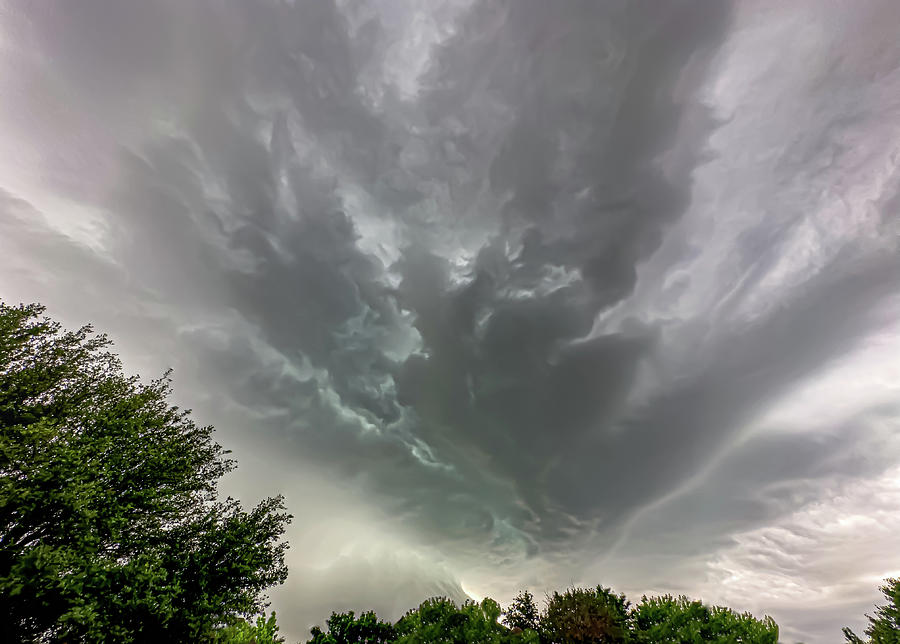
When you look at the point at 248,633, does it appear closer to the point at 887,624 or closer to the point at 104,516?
the point at 104,516

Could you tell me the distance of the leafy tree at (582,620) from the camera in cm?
3959

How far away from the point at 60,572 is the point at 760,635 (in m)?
56.6

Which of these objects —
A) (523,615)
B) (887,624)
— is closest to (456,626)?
(523,615)

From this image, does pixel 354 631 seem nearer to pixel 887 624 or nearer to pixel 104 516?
pixel 104 516

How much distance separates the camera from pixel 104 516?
23203 millimetres

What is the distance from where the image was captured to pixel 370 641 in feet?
137

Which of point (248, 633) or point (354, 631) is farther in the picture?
point (354, 631)

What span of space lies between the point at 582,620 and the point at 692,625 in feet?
37.0

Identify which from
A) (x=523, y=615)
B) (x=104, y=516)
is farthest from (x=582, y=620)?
(x=104, y=516)

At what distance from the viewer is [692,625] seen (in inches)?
1539


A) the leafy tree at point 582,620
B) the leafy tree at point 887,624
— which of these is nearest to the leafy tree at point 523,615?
the leafy tree at point 582,620

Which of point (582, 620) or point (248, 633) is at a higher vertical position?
point (582, 620)

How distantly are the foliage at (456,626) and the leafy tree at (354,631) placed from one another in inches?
73.2

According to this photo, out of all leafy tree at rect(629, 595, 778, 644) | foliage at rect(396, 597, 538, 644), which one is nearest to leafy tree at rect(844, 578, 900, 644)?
leafy tree at rect(629, 595, 778, 644)
